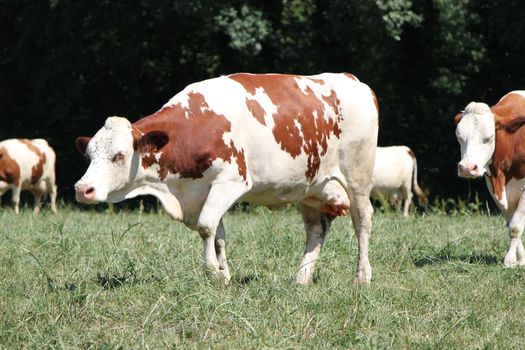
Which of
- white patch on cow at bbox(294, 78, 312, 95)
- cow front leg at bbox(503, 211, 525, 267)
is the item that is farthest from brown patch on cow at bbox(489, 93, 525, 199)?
white patch on cow at bbox(294, 78, 312, 95)

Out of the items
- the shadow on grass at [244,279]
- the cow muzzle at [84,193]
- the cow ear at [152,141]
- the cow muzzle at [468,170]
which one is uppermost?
the cow ear at [152,141]

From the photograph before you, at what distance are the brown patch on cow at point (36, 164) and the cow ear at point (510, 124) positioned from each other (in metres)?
12.8

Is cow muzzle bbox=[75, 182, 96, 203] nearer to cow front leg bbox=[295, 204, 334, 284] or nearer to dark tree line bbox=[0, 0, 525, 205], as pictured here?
cow front leg bbox=[295, 204, 334, 284]

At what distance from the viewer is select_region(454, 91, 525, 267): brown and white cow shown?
894 cm

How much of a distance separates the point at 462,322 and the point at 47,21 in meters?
18.6

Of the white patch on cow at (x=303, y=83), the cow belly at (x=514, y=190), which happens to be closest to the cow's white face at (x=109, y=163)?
the white patch on cow at (x=303, y=83)

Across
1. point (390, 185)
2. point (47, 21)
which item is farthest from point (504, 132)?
point (47, 21)

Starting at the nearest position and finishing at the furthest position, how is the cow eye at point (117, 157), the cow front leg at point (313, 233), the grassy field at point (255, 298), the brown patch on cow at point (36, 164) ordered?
the grassy field at point (255, 298) → the cow eye at point (117, 157) → the cow front leg at point (313, 233) → the brown patch on cow at point (36, 164)

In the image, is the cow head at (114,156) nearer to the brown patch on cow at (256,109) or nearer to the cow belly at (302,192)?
the brown patch on cow at (256,109)

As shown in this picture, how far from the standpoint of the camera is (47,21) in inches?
907

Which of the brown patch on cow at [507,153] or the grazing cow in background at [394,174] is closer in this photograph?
the brown patch on cow at [507,153]

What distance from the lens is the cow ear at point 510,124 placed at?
9031 millimetres

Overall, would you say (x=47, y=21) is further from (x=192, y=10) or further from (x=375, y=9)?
(x=375, y=9)

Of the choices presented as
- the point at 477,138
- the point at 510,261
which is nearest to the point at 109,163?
the point at 477,138
